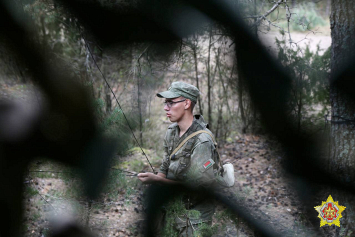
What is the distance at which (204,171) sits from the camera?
192 cm

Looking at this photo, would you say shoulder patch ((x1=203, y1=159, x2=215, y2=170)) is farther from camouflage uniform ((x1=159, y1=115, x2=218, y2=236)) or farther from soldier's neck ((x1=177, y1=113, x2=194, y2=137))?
soldier's neck ((x1=177, y1=113, x2=194, y2=137))

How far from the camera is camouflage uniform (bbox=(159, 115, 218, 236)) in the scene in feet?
6.37

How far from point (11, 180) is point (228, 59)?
10.8 feet

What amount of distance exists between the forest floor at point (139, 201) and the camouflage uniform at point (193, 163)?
0.22 meters

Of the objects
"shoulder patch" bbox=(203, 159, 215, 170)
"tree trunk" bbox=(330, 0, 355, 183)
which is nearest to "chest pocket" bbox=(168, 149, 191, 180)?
"shoulder patch" bbox=(203, 159, 215, 170)

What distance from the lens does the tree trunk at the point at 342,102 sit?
2510mm

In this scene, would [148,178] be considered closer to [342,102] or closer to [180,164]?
[180,164]

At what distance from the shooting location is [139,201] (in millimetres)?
3520

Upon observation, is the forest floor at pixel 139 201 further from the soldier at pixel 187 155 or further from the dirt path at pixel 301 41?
the dirt path at pixel 301 41

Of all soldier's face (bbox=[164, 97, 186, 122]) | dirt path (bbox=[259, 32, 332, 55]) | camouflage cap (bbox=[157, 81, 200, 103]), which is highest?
dirt path (bbox=[259, 32, 332, 55])

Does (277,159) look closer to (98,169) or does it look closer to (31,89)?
(98,169)

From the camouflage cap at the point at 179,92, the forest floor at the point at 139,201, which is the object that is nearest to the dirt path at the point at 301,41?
the forest floor at the point at 139,201

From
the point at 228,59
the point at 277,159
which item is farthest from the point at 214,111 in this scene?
the point at 277,159

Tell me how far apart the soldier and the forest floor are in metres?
0.25
